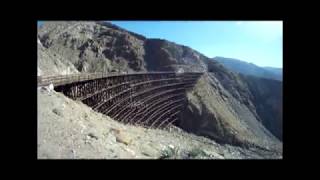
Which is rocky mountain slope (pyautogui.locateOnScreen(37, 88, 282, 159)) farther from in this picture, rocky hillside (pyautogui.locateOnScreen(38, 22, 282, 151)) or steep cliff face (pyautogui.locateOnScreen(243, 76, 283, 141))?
steep cliff face (pyautogui.locateOnScreen(243, 76, 283, 141))

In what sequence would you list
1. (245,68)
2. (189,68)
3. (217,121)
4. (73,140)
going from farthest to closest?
(245,68) < (189,68) < (217,121) < (73,140)

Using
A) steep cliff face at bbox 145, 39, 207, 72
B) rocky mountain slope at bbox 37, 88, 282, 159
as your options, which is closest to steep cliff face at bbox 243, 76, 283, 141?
steep cliff face at bbox 145, 39, 207, 72

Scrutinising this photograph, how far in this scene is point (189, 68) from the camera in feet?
307

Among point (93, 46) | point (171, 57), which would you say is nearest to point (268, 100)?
point (171, 57)

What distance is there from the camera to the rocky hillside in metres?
61.7

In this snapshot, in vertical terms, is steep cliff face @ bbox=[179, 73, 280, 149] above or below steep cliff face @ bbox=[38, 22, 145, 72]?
below

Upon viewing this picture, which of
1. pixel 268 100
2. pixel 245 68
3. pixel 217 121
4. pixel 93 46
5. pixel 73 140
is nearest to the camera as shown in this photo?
pixel 73 140

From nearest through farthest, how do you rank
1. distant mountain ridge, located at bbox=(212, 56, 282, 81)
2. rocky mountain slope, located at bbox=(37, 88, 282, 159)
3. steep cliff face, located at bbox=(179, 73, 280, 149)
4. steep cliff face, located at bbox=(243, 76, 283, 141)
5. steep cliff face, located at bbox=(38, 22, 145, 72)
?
1. rocky mountain slope, located at bbox=(37, 88, 282, 159)
2. steep cliff face, located at bbox=(179, 73, 280, 149)
3. steep cliff face, located at bbox=(38, 22, 145, 72)
4. steep cliff face, located at bbox=(243, 76, 283, 141)
5. distant mountain ridge, located at bbox=(212, 56, 282, 81)

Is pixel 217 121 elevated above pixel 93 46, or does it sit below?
below

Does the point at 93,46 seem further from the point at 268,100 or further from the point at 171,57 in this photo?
the point at 268,100
